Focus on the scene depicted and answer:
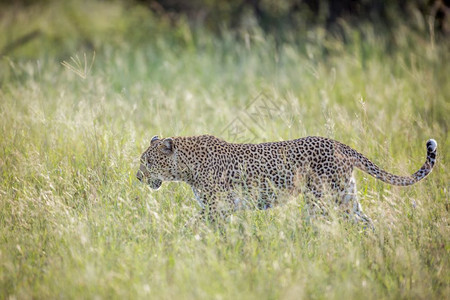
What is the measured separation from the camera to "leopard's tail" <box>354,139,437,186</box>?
5145 mm

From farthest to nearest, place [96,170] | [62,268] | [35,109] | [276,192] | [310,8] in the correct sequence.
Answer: [310,8] → [35,109] → [96,170] → [276,192] → [62,268]

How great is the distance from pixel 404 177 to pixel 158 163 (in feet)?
7.52

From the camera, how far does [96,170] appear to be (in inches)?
243

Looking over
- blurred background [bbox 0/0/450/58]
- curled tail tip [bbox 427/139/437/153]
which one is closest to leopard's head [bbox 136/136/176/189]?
curled tail tip [bbox 427/139/437/153]

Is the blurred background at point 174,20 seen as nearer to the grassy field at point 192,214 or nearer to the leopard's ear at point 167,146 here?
the grassy field at point 192,214

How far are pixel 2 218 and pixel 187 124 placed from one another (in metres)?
3.28

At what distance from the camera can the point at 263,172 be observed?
546 centimetres

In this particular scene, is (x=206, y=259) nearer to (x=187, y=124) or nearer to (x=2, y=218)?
(x=2, y=218)

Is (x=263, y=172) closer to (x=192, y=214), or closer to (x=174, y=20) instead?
(x=192, y=214)

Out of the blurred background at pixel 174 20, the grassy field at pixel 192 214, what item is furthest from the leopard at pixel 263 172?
the blurred background at pixel 174 20

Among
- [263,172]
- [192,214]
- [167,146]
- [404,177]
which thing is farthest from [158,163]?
[404,177]

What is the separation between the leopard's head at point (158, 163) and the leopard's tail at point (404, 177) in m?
1.75

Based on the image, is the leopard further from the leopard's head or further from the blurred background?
the blurred background

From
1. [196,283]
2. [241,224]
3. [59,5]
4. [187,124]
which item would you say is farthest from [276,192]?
[59,5]
